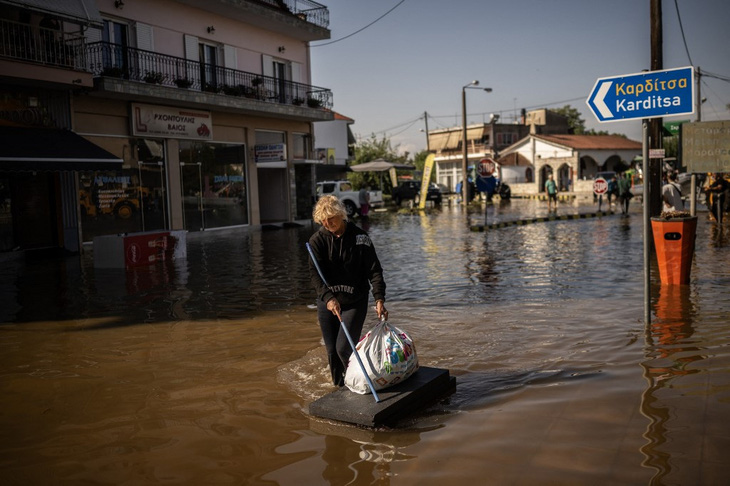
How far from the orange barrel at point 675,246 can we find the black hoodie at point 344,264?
6.18 m

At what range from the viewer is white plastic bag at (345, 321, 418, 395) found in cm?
496

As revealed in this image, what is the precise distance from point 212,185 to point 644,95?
2032 centimetres

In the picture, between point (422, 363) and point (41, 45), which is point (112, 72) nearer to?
point (41, 45)

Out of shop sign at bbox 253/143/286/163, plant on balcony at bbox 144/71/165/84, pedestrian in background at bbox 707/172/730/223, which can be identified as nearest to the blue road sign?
pedestrian in background at bbox 707/172/730/223

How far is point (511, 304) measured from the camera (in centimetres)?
919

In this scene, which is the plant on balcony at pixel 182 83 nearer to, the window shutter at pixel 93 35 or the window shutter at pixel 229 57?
the window shutter at pixel 93 35

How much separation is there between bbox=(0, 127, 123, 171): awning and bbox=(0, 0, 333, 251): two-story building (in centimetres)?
4

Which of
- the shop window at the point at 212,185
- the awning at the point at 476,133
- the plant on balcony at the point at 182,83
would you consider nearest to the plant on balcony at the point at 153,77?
the plant on balcony at the point at 182,83

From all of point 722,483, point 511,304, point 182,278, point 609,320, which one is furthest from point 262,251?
point 722,483

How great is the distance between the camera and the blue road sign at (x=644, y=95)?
256 inches

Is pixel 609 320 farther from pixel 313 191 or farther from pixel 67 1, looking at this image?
pixel 313 191

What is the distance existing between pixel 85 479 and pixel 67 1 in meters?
16.1

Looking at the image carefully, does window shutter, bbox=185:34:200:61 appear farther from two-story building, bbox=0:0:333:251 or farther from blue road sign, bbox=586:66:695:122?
blue road sign, bbox=586:66:695:122

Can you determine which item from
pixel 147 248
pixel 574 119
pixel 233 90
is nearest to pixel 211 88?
pixel 233 90
